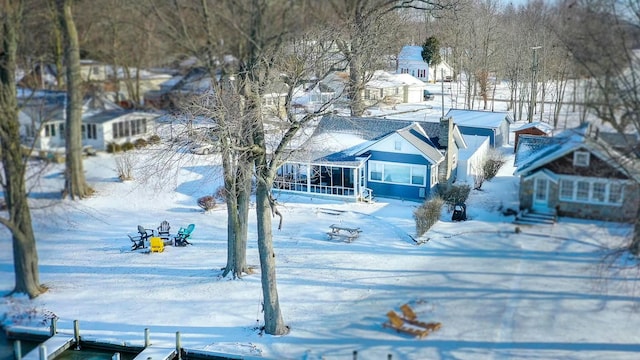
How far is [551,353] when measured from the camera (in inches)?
167

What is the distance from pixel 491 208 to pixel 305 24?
4.86 feet

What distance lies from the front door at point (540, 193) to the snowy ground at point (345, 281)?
→ 0.11 meters

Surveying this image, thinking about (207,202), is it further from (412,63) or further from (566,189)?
(566,189)

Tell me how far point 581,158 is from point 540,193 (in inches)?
13.3

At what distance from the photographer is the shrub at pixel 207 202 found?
611cm

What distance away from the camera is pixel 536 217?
4.19 meters

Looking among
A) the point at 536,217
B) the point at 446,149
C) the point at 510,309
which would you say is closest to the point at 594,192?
the point at 536,217

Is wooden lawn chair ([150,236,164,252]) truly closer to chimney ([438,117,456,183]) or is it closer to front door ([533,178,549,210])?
chimney ([438,117,456,183])

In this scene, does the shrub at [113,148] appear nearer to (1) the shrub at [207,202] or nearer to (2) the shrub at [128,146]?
(2) the shrub at [128,146]

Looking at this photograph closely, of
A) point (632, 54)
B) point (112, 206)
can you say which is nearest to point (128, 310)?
point (112, 206)

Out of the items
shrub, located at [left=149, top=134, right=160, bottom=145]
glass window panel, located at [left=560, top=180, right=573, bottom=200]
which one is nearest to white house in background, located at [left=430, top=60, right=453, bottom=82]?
glass window panel, located at [left=560, top=180, right=573, bottom=200]

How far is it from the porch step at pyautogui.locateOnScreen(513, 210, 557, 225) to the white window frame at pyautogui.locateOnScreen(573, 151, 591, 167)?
0.33 meters

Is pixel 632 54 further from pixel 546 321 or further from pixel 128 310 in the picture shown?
pixel 128 310

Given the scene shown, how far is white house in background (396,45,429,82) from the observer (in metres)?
5.01
